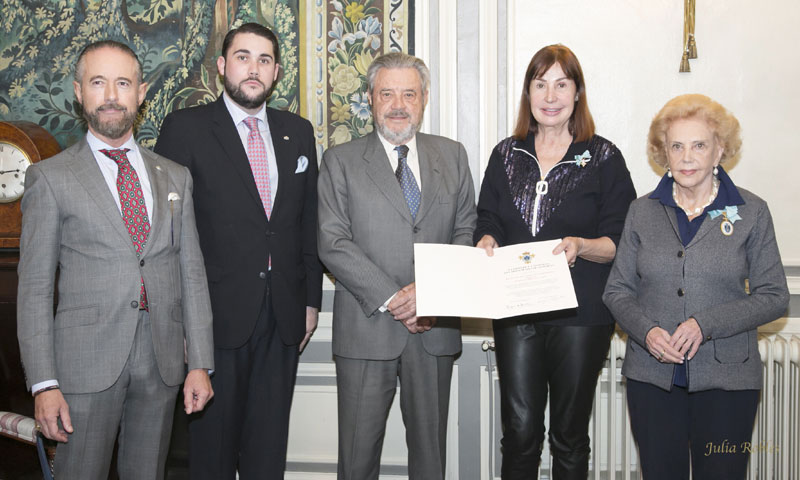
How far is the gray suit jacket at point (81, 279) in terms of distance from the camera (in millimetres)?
1944

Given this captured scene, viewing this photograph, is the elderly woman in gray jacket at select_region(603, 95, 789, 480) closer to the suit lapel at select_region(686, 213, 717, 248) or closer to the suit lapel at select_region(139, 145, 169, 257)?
the suit lapel at select_region(686, 213, 717, 248)

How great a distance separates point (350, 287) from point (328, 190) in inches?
15.5

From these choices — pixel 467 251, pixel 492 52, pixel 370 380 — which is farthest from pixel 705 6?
pixel 370 380

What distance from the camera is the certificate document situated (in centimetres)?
219

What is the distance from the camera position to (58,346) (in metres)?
1.99

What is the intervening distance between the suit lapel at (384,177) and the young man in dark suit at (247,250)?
297 mm

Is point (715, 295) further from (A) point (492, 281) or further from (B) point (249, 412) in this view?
(B) point (249, 412)

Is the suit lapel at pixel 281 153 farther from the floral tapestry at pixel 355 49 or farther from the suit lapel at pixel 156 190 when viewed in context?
the floral tapestry at pixel 355 49

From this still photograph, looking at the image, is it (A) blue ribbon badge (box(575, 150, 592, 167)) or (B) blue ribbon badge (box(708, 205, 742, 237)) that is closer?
(B) blue ribbon badge (box(708, 205, 742, 237))

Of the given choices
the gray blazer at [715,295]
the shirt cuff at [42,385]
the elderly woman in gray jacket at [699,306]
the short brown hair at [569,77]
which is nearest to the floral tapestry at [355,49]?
the short brown hair at [569,77]

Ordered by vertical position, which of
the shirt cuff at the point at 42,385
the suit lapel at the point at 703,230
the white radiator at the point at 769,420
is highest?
the suit lapel at the point at 703,230

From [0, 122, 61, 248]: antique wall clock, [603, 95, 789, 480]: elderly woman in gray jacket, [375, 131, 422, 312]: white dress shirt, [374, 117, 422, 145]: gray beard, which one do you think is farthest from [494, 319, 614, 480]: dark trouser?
[0, 122, 61, 248]: antique wall clock

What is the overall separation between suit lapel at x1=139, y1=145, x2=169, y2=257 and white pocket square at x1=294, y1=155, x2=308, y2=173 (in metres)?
0.57

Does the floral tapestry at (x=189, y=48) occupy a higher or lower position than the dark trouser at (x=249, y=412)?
higher
